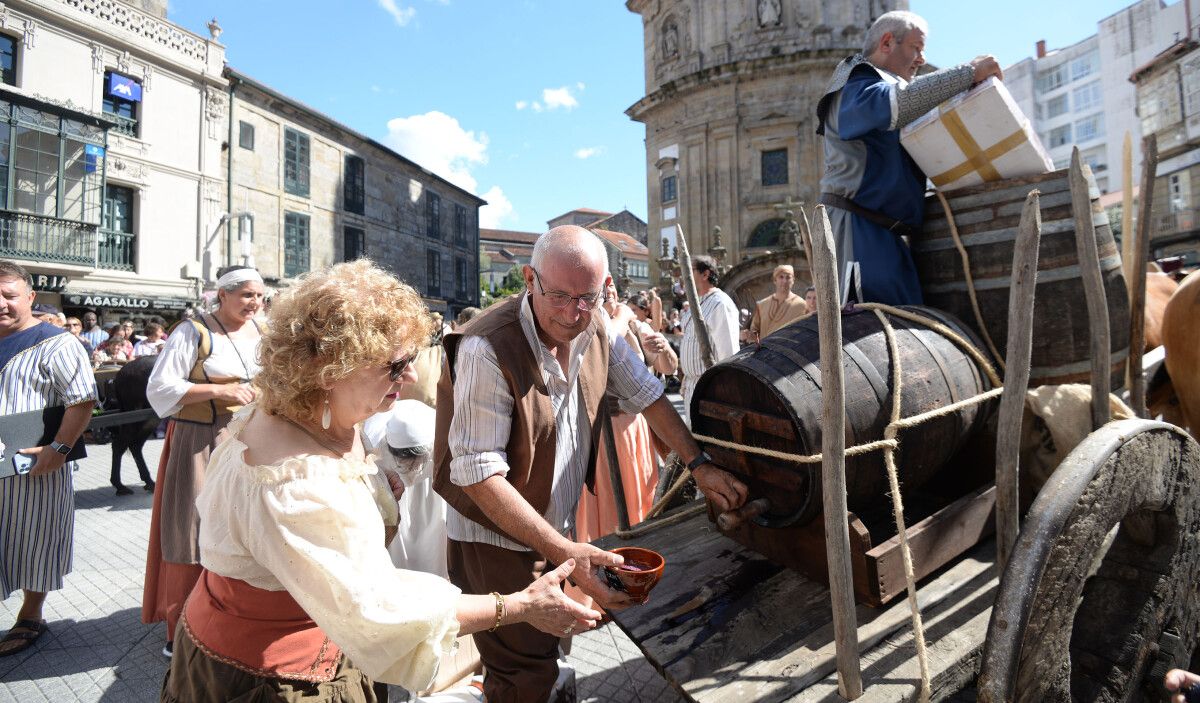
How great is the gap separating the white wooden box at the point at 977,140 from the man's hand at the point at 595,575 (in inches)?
91.7

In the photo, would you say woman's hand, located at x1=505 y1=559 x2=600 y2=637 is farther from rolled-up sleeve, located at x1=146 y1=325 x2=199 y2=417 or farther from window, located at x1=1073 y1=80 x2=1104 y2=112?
window, located at x1=1073 y1=80 x2=1104 y2=112

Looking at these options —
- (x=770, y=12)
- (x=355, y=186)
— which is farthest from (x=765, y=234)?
(x=355, y=186)

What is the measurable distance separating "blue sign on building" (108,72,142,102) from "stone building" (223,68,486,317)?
2449 millimetres

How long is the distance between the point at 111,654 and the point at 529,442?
124 inches

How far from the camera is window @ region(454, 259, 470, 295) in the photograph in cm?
3206

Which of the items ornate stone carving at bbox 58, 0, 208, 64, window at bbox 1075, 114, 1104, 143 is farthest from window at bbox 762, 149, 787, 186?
window at bbox 1075, 114, 1104, 143

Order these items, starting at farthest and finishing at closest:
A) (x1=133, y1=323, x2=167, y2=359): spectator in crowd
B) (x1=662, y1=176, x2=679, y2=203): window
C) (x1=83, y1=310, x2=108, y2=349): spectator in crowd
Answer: (x1=662, y1=176, x2=679, y2=203): window
(x1=83, y1=310, x2=108, y2=349): spectator in crowd
(x1=133, y1=323, x2=167, y2=359): spectator in crowd

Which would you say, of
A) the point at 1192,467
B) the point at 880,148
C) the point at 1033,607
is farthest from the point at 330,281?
the point at 1192,467

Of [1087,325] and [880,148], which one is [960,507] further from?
[880,148]

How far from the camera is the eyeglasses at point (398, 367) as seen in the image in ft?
5.39

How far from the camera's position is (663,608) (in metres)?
2.08

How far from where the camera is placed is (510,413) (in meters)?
2.07

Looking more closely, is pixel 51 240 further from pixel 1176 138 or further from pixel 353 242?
pixel 1176 138

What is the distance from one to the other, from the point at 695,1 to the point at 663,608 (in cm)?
2970
